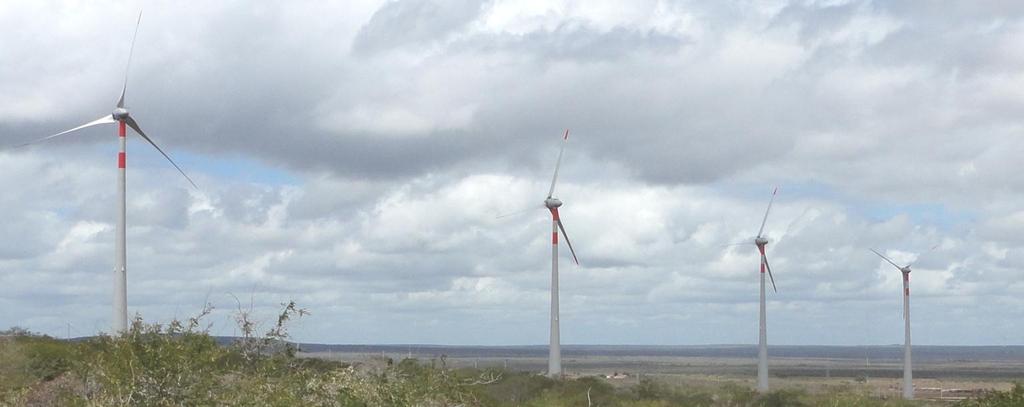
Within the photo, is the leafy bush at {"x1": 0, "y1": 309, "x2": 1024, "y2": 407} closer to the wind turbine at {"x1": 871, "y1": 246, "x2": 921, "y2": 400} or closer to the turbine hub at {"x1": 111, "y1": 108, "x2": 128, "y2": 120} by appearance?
the turbine hub at {"x1": 111, "y1": 108, "x2": 128, "y2": 120}

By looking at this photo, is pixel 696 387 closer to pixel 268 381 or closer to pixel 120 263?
pixel 120 263

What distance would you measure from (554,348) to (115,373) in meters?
62.4

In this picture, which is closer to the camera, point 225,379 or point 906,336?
point 225,379

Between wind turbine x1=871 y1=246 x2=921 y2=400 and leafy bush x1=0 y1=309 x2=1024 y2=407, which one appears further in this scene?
wind turbine x1=871 y1=246 x2=921 y2=400

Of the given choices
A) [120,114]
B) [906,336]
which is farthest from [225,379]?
[906,336]

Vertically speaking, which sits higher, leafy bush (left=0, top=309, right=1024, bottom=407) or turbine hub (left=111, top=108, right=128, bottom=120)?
turbine hub (left=111, top=108, right=128, bottom=120)

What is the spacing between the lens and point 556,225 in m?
88.8

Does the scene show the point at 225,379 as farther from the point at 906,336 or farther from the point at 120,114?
the point at 906,336

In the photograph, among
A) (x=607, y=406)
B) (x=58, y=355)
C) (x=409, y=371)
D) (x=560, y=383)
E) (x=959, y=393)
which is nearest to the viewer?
(x=409, y=371)

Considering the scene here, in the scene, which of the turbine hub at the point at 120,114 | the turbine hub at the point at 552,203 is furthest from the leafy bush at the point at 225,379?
the turbine hub at the point at 552,203

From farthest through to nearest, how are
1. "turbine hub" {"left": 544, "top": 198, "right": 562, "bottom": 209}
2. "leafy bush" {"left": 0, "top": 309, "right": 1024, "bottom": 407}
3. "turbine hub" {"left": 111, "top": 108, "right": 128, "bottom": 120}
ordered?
"turbine hub" {"left": 544, "top": 198, "right": 562, "bottom": 209}
"turbine hub" {"left": 111, "top": 108, "right": 128, "bottom": 120}
"leafy bush" {"left": 0, "top": 309, "right": 1024, "bottom": 407}

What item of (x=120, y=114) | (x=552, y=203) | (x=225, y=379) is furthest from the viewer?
(x=552, y=203)

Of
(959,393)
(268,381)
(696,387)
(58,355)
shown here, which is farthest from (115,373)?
(959,393)

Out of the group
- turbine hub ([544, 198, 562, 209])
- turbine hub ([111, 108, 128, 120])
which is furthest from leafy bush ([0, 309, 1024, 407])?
turbine hub ([544, 198, 562, 209])
